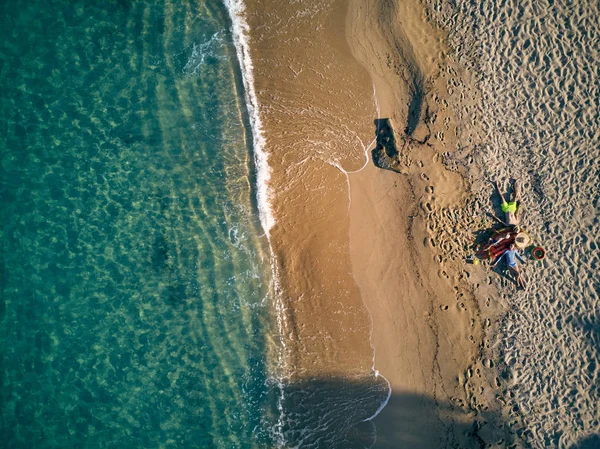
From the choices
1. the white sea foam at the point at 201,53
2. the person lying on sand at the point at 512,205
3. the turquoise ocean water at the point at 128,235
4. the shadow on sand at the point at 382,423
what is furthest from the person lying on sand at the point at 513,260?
the white sea foam at the point at 201,53

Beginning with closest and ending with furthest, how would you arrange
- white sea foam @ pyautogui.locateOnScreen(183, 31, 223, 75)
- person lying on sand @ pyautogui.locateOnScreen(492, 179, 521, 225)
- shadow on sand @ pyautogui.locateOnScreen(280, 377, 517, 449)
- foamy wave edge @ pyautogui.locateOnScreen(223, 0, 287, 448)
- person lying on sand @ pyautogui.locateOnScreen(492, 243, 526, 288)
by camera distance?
shadow on sand @ pyautogui.locateOnScreen(280, 377, 517, 449), person lying on sand @ pyautogui.locateOnScreen(492, 243, 526, 288), person lying on sand @ pyautogui.locateOnScreen(492, 179, 521, 225), foamy wave edge @ pyautogui.locateOnScreen(223, 0, 287, 448), white sea foam @ pyautogui.locateOnScreen(183, 31, 223, 75)

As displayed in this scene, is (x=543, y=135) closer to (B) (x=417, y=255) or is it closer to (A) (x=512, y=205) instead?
(A) (x=512, y=205)

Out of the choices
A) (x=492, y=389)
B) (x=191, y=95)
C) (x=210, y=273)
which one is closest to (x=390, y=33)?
(x=191, y=95)

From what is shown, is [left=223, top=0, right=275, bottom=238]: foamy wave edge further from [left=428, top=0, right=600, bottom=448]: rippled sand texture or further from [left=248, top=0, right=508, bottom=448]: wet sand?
[left=428, top=0, right=600, bottom=448]: rippled sand texture

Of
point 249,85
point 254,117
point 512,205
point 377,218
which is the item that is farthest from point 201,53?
point 512,205

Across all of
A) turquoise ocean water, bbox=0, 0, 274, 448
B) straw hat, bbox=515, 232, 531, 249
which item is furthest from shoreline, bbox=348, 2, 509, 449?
turquoise ocean water, bbox=0, 0, 274, 448

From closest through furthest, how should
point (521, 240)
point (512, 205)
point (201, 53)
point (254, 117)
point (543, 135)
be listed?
point (521, 240) < point (512, 205) < point (543, 135) < point (254, 117) < point (201, 53)

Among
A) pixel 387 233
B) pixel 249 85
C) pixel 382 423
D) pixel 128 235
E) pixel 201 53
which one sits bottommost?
pixel 382 423
